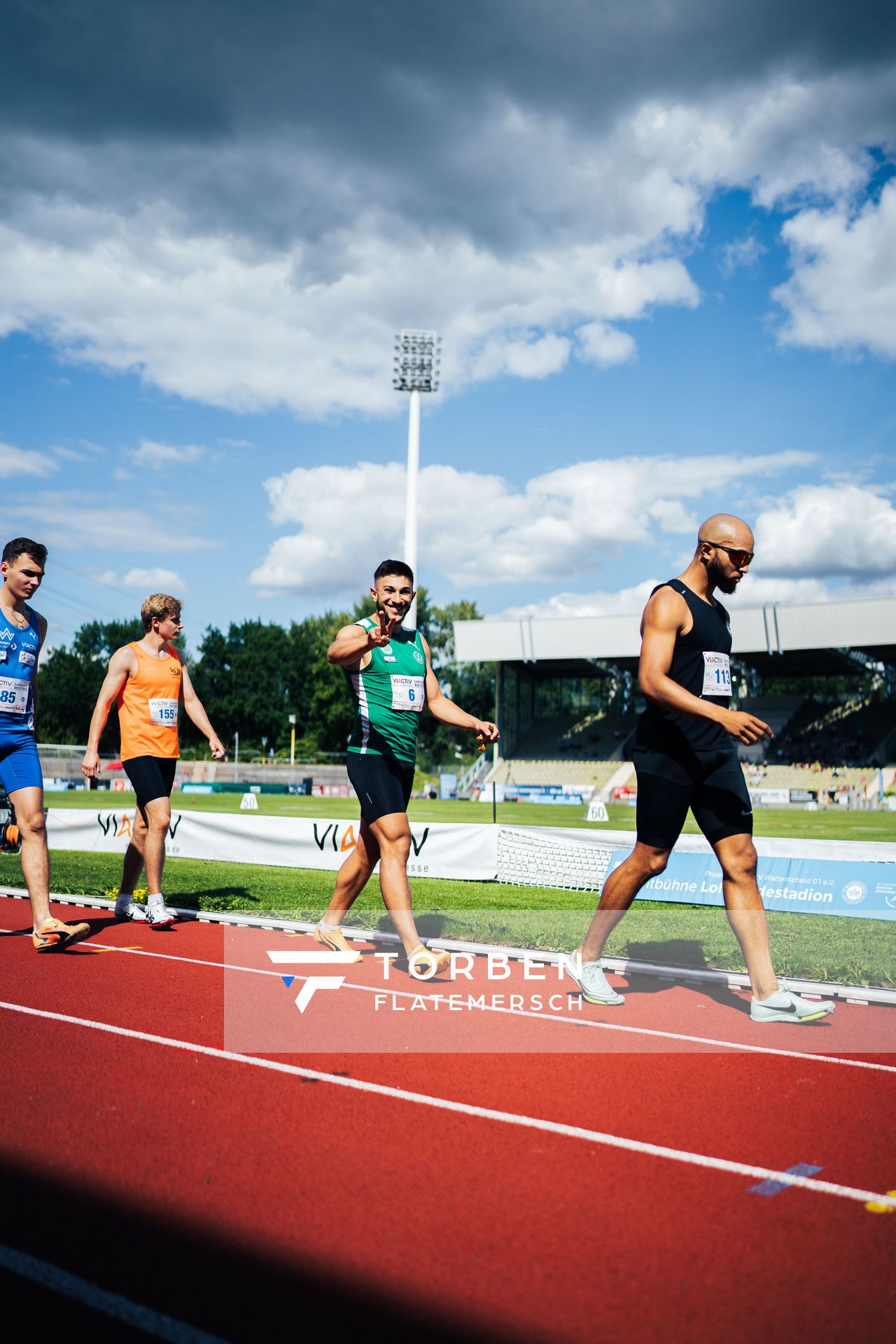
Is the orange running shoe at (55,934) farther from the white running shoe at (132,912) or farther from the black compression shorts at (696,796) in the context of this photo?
the black compression shorts at (696,796)

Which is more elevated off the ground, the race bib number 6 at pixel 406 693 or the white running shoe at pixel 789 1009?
the race bib number 6 at pixel 406 693

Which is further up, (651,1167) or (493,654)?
(493,654)

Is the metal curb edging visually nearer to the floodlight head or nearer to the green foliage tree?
the floodlight head

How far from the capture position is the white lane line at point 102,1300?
83.4 inches

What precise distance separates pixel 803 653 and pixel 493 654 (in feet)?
59.1

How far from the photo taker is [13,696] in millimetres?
6387

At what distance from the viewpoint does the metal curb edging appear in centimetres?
553

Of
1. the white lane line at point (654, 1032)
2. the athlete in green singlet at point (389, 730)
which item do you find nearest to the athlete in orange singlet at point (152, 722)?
the athlete in green singlet at point (389, 730)

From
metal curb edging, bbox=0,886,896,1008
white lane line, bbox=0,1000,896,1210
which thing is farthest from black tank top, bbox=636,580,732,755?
white lane line, bbox=0,1000,896,1210

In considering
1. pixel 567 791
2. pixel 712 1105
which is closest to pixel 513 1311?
pixel 712 1105

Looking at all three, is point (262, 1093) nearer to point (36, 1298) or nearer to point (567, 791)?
point (36, 1298)

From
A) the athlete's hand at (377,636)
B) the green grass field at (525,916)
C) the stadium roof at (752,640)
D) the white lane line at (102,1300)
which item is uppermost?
the stadium roof at (752,640)

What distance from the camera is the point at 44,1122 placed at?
3340mm

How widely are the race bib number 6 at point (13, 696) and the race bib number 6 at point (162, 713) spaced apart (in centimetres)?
122
